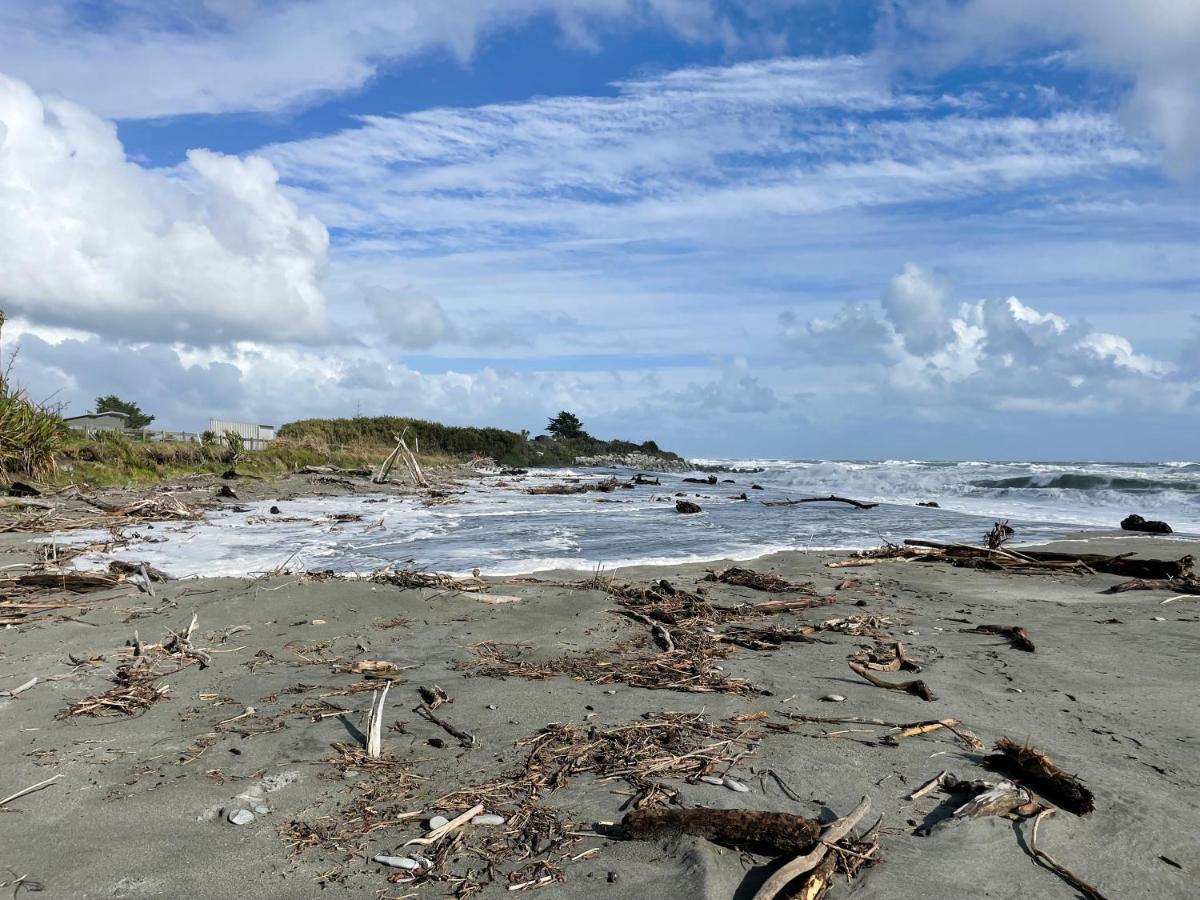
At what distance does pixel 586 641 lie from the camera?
6.17 metres

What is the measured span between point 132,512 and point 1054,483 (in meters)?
34.7

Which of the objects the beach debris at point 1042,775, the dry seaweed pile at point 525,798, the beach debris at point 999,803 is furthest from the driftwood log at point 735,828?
the beach debris at point 1042,775

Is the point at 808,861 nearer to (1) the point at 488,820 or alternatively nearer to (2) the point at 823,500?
(1) the point at 488,820

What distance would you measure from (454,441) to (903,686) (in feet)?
169

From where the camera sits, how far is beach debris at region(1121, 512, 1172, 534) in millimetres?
15047

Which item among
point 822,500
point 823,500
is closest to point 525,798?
point 822,500

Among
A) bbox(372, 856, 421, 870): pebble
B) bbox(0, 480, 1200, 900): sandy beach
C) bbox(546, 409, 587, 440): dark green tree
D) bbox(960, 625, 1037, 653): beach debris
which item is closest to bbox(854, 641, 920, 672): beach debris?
bbox(0, 480, 1200, 900): sandy beach

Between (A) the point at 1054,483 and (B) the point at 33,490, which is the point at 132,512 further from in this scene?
(A) the point at 1054,483

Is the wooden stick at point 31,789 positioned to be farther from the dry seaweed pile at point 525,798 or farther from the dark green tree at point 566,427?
the dark green tree at point 566,427

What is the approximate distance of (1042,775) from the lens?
3.39 meters

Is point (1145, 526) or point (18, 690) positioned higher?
point (1145, 526)

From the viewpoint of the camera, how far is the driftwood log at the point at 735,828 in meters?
2.78

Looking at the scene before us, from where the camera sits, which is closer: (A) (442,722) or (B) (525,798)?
(B) (525,798)

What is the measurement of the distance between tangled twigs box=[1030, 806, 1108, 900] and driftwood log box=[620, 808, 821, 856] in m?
0.82
